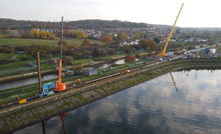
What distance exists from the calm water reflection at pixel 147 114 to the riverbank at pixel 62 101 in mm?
773

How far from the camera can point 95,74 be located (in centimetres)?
2730

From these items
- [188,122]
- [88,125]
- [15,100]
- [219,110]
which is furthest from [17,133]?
[219,110]

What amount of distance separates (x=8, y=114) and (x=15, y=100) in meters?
2.93

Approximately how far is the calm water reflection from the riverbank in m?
0.77

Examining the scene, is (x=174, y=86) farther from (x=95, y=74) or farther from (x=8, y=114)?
(x=8, y=114)

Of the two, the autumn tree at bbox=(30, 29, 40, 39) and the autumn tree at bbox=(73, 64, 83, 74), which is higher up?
the autumn tree at bbox=(30, 29, 40, 39)

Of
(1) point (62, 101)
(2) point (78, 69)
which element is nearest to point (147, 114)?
(1) point (62, 101)

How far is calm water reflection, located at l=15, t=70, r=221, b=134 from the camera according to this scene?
13.5 m

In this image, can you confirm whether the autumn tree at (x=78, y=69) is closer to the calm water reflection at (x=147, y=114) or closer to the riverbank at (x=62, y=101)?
the riverbank at (x=62, y=101)

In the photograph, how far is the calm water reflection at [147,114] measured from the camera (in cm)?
1350

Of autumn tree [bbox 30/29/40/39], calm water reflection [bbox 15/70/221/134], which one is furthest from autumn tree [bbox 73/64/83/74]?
autumn tree [bbox 30/29/40/39]

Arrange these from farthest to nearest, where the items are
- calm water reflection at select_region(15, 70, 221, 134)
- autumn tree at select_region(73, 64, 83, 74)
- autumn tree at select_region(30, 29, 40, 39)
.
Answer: autumn tree at select_region(30, 29, 40, 39)
autumn tree at select_region(73, 64, 83, 74)
calm water reflection at select_region(15, 70, 221, 134)

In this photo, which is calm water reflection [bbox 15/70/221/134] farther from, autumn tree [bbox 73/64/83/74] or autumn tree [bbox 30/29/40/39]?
autumn tree [bbox 30/29/40/39]

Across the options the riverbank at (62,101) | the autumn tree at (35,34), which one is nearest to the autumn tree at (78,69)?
the riverbank at (62,101)
